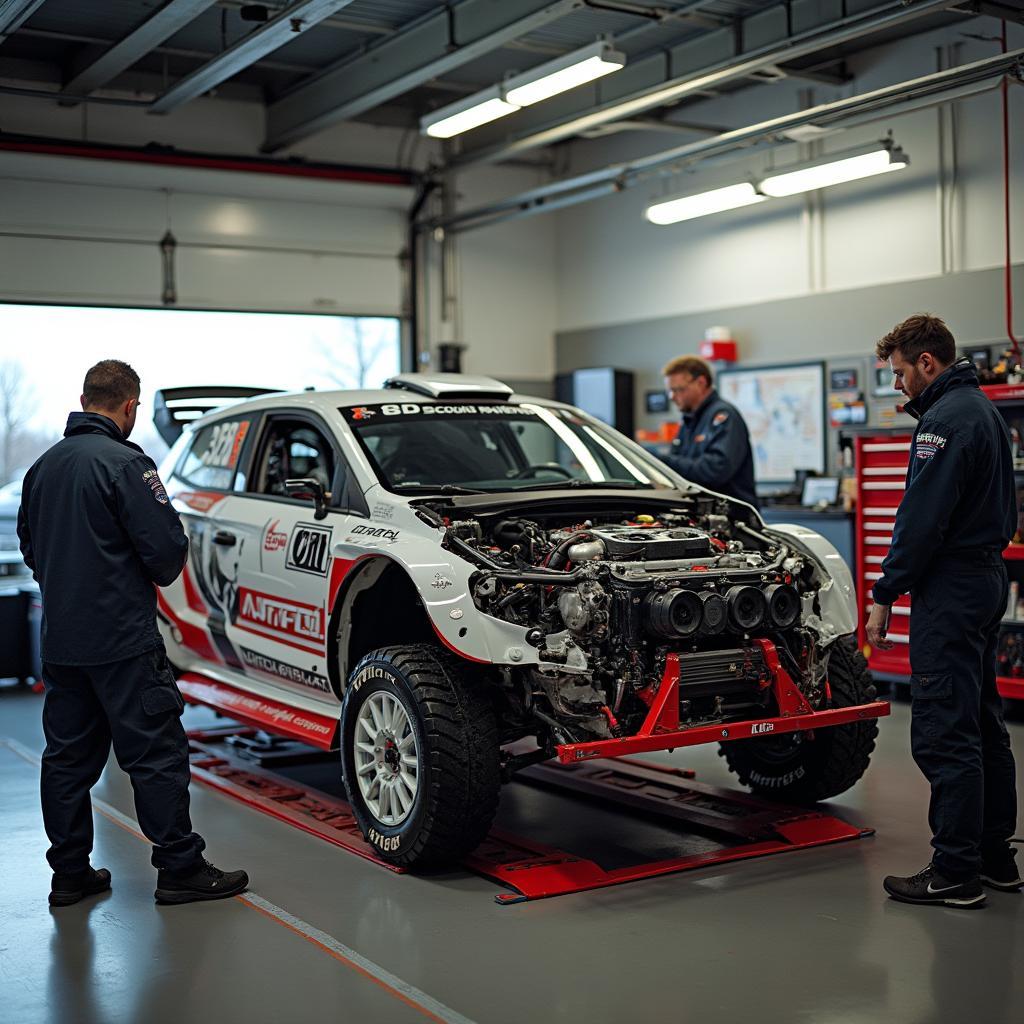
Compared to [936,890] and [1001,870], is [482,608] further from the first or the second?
[1001,870]

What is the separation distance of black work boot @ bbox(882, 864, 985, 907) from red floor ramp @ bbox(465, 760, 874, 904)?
0.63 metres

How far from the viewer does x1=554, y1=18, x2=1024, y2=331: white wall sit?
8.70m

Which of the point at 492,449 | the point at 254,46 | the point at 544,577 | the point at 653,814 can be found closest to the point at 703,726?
the point at 544,577

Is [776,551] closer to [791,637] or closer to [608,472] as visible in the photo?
[791,637]

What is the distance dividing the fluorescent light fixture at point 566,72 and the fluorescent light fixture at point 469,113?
13 cm

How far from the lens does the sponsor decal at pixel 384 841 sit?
4.60 meters

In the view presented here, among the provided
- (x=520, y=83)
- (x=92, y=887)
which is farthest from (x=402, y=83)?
(x=92, y=887)

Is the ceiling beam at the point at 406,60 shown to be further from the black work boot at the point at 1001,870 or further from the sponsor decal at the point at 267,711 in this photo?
the black work boot at the point at 1001,870

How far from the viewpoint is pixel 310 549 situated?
5324 millimetres

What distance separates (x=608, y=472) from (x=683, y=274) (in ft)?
18.8

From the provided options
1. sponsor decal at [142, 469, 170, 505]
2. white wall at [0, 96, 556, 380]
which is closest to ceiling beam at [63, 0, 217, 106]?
white wall at [0, 96, 556, 380]

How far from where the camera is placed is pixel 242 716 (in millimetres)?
5781

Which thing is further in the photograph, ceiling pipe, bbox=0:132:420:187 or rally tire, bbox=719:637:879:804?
ceiling pipe, bbox=0:132:420:187

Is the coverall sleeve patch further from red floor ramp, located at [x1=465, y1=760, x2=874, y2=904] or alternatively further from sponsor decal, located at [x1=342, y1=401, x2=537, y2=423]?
sponsor decal, located at [x1=342, y1=401, x2=537, y2=423]
